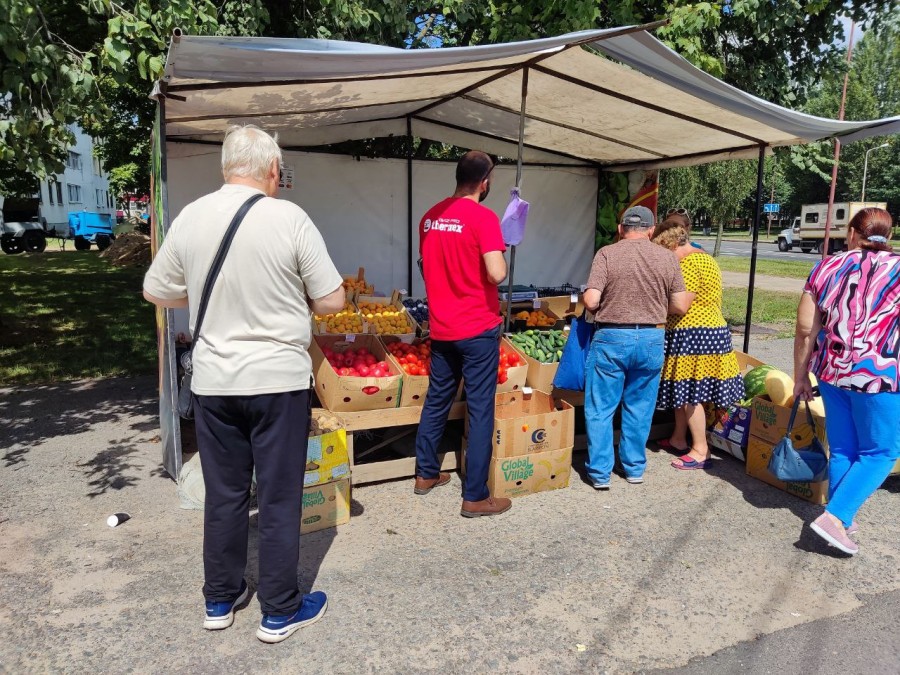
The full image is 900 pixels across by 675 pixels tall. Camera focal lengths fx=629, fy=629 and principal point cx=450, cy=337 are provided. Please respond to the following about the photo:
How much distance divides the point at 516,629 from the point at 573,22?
21.2 feet

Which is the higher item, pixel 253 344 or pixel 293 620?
pixel 253 344

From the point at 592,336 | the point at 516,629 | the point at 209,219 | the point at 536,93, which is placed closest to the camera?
the point at 209,219

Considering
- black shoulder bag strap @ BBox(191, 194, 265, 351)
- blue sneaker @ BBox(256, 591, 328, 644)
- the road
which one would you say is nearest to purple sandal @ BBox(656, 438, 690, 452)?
blue sneaker @ BBox(256, 591, 328, 644)

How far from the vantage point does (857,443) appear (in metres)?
3.35

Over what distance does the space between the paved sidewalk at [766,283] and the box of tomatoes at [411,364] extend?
527 inches

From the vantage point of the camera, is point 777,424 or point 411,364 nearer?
point 777,424

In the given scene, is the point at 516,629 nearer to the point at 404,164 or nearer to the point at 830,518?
the point at 830,518

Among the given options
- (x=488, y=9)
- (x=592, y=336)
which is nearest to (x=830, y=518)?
(x=592, y=336)

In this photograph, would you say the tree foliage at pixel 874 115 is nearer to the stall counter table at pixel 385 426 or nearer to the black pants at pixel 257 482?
the stall counter table at pixel 385 426

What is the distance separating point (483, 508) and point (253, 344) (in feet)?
6.43

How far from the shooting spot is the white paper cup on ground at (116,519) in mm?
3582

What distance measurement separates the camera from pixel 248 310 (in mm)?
2309

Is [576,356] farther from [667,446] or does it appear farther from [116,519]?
[116,519]

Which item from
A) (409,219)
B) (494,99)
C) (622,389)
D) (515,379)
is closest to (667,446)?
(622,389)
